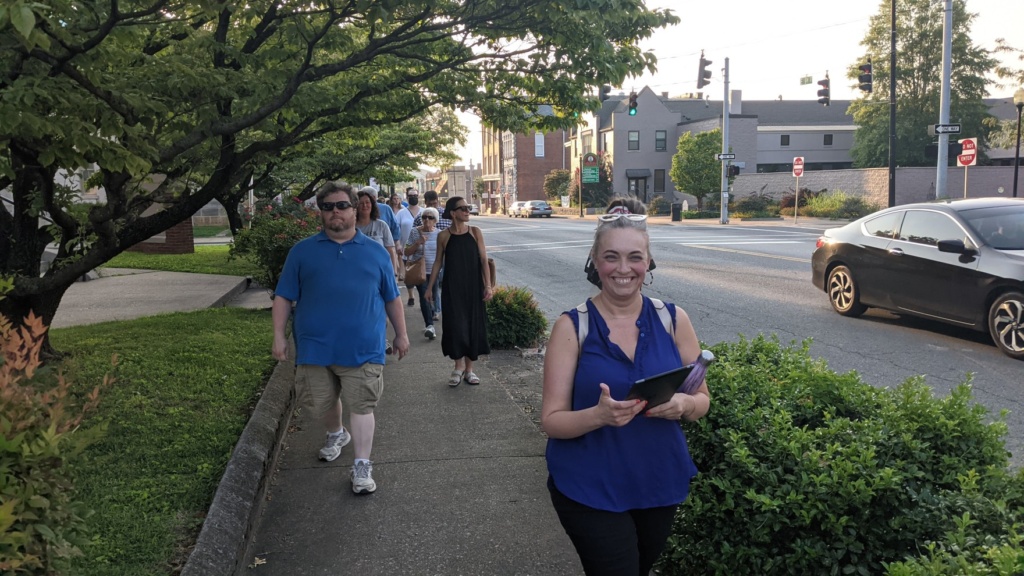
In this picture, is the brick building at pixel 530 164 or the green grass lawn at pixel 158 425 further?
the brick building at pixel 530 164

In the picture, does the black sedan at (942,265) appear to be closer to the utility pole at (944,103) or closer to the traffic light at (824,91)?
the utility pole at (944,103)

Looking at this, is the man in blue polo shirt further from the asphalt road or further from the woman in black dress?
the asphalt road

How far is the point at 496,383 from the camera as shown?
295 inches

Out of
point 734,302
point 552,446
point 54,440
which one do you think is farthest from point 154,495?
point 734,302

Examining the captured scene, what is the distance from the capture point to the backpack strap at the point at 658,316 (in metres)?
2.60

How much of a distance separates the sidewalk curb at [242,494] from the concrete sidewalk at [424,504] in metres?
0.11

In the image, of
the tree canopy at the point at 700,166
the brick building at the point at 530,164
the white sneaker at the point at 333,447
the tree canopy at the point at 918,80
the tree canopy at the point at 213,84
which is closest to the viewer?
the tree canopy at the point at 213,84

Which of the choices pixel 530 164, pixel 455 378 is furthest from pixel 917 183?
pixel 530 164

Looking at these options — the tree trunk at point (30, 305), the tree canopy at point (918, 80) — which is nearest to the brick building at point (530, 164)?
the tree canopy at point (918, 80)

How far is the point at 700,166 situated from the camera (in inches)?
2009

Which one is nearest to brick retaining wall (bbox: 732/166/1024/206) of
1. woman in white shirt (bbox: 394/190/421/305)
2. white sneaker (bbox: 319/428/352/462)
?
woman in white shirt (bbox: 394/190/421/305)

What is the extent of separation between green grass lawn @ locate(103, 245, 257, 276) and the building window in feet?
169

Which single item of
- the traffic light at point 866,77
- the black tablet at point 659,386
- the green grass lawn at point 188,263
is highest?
the traffic light at point 866,77

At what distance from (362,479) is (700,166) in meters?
48.8
